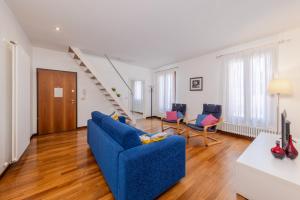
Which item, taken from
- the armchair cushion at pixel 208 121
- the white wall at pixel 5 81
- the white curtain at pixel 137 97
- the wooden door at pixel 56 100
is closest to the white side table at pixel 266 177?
the armchair cushion at pixel 208 121

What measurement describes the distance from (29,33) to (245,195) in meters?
5.03

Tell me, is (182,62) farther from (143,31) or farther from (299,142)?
(299,142)

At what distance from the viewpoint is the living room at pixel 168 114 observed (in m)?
1.57

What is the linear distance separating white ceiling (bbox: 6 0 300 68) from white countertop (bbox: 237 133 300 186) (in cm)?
223

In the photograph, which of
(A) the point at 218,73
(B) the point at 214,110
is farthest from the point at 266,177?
(A) the point at 218,73

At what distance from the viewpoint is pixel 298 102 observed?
2826 mm

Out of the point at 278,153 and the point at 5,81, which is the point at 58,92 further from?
the point at 278,153

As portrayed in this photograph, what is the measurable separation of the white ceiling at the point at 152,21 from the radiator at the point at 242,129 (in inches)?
91.8

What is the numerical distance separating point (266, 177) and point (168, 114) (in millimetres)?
2994

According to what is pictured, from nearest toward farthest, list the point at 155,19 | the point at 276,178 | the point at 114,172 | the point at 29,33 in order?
the point at 276,178
the point at 114,172
the point at 155,19
the point at 29,33

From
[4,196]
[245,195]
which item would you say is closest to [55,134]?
[4,196]

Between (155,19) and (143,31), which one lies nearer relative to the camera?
(155,19)

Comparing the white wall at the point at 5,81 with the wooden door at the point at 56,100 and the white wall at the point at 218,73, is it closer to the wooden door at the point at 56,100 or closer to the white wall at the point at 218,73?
the wooden door at the point at 56,100

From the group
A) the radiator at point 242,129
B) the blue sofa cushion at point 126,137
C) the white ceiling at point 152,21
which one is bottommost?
the radiator at point 242,129
